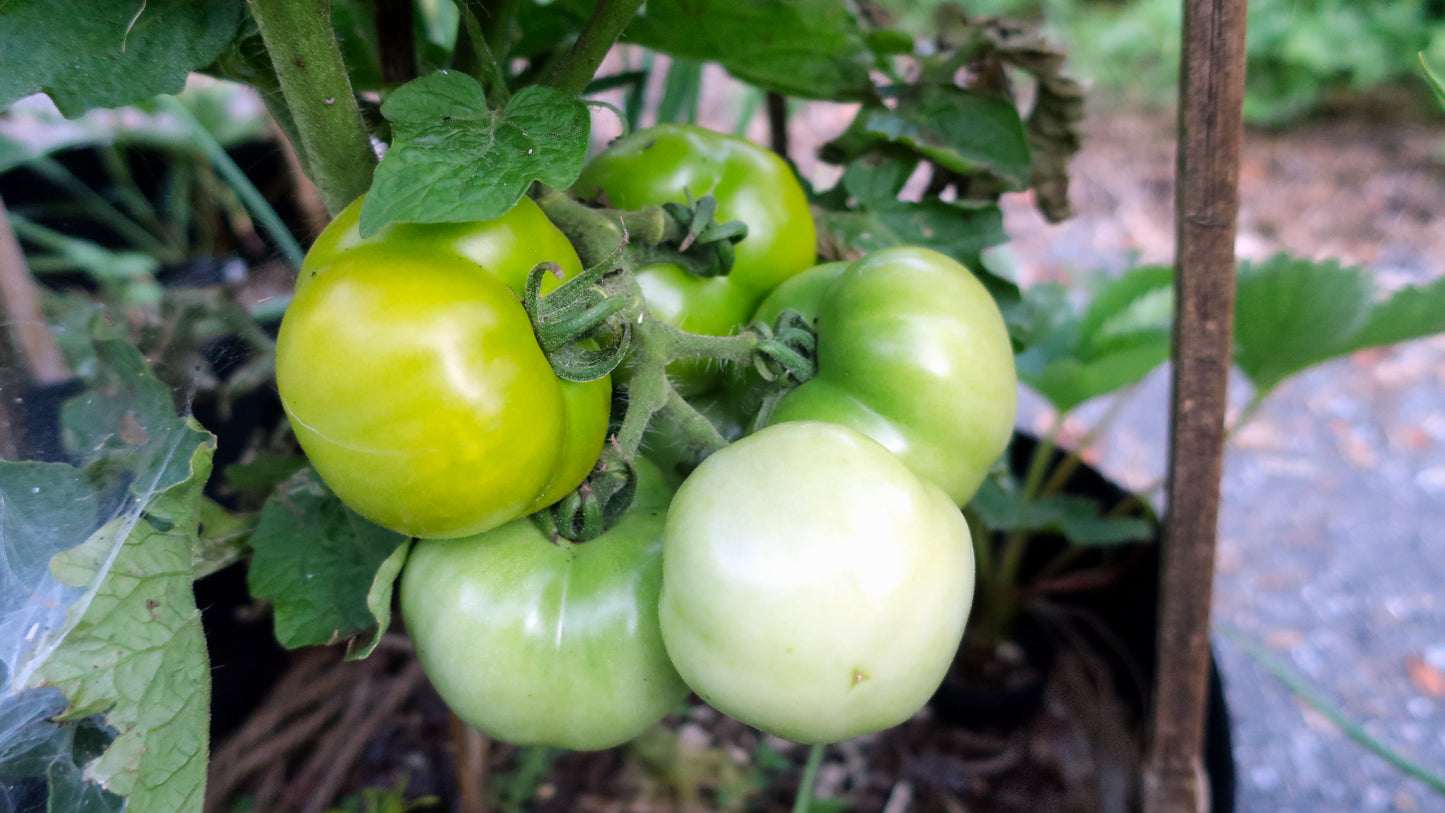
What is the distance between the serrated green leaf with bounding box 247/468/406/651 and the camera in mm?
493

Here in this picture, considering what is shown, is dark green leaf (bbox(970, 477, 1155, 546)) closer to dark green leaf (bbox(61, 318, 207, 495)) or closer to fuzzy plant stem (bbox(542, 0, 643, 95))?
fuzzy plant stem (bbox(542, 0, 643, 95))

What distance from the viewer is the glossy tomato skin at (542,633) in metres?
0.45

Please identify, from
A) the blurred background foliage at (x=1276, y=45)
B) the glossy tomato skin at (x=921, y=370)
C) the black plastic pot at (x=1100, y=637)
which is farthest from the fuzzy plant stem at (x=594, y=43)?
the blurred background foliage at (x=1276, y=45)

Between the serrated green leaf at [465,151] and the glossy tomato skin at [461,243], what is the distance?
0.06ft

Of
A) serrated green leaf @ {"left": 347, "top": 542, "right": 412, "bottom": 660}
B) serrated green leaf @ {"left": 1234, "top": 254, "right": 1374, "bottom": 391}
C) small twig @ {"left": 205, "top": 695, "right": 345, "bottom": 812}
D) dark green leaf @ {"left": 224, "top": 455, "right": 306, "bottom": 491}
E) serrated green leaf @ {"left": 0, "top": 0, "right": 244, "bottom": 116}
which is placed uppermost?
serrated green leaf @ {"left": 0, "top": 0, "right": 244, "bottom": 116}

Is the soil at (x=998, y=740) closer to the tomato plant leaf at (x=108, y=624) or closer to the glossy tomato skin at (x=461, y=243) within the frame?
the tomato plant leaf at (x=108, y=624)

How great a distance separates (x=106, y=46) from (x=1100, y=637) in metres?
0.95

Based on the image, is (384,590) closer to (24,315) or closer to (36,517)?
(36,517)

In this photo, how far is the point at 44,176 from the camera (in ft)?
4.14

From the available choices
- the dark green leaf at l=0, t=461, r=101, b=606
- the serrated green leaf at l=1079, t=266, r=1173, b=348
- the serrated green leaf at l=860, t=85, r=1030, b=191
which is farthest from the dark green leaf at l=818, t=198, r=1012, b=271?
the dark green leaf at l=0, t=461, r=101, b=606

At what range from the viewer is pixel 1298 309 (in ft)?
2.43

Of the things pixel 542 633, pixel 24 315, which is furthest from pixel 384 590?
pixel 24 315

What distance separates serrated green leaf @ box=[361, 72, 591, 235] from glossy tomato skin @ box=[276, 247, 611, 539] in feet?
0.08

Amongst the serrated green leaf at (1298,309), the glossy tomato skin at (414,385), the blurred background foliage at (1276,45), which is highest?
the glossy tomato skin at (414,385)
